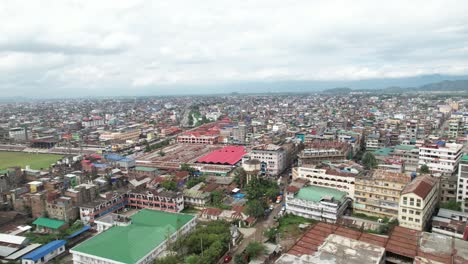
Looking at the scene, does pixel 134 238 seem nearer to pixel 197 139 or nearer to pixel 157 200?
pixel 157 200

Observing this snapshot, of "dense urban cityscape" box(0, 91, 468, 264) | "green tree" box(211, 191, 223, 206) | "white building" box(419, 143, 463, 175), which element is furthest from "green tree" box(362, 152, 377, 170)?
"green tree" box(211, 191, 223, 206)

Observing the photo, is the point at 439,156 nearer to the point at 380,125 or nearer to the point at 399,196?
the point at 399,196

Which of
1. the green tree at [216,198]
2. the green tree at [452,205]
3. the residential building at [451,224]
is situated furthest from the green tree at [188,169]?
the green tree at [452,205]

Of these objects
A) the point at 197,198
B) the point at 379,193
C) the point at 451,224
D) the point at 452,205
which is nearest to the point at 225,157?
the point at 197,198

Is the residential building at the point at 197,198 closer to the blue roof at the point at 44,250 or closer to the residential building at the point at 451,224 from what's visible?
the blue roof at the point at 44,250

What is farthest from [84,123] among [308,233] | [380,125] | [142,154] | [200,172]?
[308,233]
